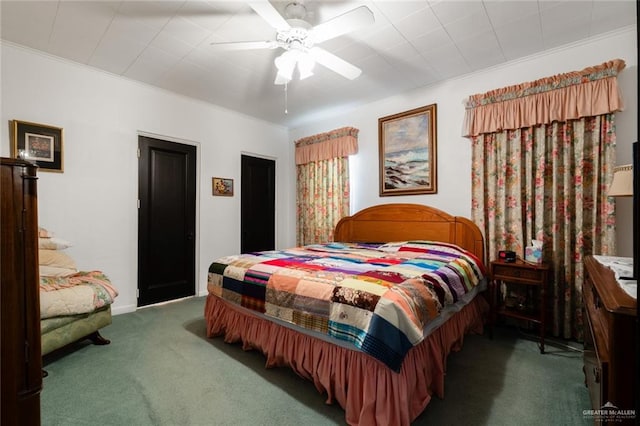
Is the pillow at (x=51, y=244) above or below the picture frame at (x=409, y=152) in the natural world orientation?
below

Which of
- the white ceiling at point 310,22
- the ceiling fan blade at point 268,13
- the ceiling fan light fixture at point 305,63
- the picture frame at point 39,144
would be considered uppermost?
the white ceiling at point 310,22

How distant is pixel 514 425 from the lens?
60.2 inches

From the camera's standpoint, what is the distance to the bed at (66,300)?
206 cm

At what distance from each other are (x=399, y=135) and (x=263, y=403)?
3.33 metres

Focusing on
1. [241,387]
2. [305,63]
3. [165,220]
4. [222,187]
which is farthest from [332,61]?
[165,220]

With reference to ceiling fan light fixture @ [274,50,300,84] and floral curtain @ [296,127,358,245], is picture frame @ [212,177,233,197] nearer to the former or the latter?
floral curtain @ [296,127,358,245]

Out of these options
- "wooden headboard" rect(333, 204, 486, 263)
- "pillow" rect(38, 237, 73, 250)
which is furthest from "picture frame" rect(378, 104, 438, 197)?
"pillow" rect(38, 237, 73, 250)

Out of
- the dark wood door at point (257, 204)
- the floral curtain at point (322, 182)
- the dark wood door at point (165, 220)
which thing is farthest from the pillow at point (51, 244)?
Answer: the floral curtain at point (322, 182)

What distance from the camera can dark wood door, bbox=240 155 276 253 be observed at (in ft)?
15.1

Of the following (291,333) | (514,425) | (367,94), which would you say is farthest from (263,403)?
(367,94)

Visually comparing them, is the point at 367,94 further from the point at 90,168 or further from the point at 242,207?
the point at 90,168

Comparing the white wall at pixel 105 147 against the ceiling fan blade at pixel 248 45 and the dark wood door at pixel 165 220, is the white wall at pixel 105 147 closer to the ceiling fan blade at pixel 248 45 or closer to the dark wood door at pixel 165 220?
the dark wood door at pixel 165 220

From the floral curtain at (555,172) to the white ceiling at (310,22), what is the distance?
462 millimetres

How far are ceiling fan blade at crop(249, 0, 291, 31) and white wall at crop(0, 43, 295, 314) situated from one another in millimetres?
2460
